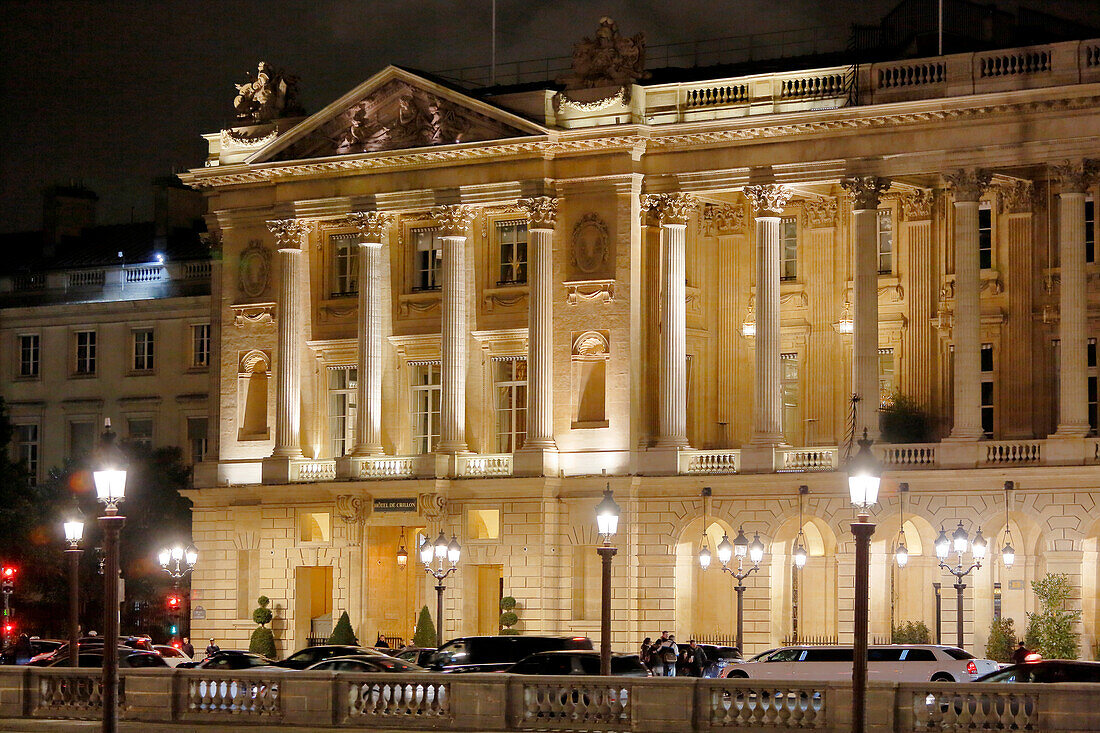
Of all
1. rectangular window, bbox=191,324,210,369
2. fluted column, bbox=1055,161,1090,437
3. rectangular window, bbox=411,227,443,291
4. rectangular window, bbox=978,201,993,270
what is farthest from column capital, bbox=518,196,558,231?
rectangular window, bbox=191,324,210,369

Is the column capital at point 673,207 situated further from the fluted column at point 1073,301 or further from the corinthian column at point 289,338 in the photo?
the corinthian column at point 289,338

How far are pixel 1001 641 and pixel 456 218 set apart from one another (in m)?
21.4

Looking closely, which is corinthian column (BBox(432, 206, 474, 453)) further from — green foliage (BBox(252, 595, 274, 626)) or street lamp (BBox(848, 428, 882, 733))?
street lamp (BBox(848, 428, 882, 733))

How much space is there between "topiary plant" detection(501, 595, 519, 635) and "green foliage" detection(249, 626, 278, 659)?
814cm

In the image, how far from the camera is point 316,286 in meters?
72.3

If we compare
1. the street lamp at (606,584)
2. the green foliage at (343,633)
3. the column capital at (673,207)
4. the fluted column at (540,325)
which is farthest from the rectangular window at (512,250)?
the street lamp at (606,584)

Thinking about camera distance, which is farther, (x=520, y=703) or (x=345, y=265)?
(x=345, y=265)

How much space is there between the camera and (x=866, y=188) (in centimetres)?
6309

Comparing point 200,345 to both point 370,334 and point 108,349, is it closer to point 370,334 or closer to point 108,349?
point 108,349

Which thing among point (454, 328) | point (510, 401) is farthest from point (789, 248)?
point (454, 328)

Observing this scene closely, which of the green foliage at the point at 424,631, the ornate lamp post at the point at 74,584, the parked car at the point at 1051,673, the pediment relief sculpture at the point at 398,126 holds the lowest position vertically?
the green foliage at the point at 424,631

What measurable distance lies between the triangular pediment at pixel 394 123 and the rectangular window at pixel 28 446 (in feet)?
79.4

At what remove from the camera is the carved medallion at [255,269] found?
72625mm

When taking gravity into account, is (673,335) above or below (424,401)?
above
